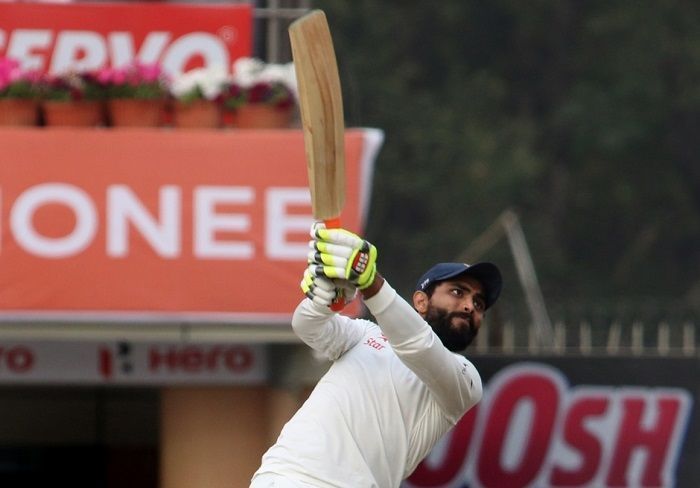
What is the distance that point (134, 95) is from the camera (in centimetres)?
934

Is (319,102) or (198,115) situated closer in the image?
(319,102)

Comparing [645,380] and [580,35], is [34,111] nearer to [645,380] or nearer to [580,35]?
[645,380]

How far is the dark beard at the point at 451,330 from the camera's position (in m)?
5.76

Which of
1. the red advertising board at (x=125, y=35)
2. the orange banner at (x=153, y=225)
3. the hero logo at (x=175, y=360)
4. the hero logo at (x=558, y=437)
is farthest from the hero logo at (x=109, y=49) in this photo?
the hero logo at (x=558, y=437)

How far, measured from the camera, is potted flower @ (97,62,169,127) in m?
9.33

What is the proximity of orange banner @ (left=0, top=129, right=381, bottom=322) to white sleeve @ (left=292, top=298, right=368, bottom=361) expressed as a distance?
304cm

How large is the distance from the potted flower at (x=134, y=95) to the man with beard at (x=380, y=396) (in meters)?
3.64

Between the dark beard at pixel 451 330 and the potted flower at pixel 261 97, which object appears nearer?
the dark beard at pixel 451 330

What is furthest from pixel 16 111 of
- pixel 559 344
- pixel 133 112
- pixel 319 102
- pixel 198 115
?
pixel 559 344

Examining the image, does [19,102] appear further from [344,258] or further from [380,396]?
[344,258]

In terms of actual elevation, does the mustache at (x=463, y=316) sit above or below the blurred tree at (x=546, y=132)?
above

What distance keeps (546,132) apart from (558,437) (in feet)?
63.9

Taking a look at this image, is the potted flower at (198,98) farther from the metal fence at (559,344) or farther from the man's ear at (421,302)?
the man's ear at (421,302)

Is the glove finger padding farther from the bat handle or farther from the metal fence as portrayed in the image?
the metal fence
